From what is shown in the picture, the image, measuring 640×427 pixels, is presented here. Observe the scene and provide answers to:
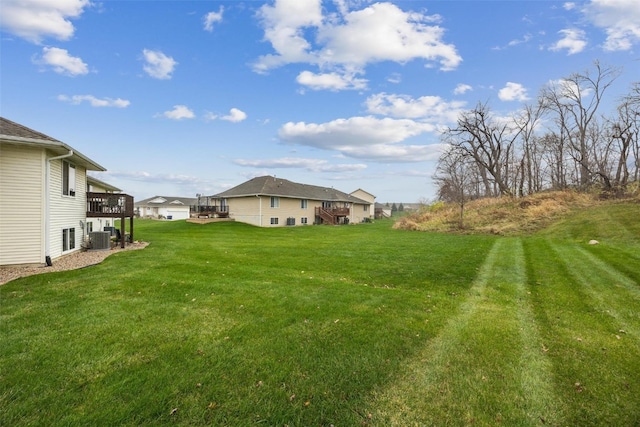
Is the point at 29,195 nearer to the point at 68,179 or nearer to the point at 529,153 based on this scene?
the point at 68,179

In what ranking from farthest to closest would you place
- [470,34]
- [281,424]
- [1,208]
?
1. [470,34]
2. [1,208]
3. [281,424]

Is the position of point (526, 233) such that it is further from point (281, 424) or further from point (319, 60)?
point (281, 424)

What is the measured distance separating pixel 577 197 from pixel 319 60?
24.5 m

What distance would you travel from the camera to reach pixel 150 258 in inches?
420

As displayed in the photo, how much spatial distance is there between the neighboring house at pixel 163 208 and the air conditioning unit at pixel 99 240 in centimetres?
4945

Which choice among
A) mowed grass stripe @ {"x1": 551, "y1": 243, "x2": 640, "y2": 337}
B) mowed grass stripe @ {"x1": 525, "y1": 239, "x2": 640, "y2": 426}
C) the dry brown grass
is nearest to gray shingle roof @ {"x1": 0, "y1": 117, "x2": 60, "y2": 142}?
mowed grass stripe @ {"x1": 525, "y1": 239, "x2": 640, "y2": 426}

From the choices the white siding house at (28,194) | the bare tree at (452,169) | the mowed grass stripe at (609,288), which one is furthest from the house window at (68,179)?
the bare tree at (452,169)

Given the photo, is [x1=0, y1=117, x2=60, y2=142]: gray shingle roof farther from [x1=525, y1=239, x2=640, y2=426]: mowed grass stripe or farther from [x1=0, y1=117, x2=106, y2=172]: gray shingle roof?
[x1=525, y1=239, x2=640, y2=426]: mowed grass stripe

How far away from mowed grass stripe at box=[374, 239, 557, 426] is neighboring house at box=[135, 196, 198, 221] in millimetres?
62321

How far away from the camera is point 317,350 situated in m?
3.95

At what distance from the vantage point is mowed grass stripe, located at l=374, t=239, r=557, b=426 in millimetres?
2795

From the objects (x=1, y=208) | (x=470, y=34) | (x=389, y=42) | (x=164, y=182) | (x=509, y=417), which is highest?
(x=470, y=34)

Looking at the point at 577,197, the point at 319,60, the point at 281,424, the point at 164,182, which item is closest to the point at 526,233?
the point at 577,197

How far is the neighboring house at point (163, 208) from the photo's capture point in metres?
60.7
